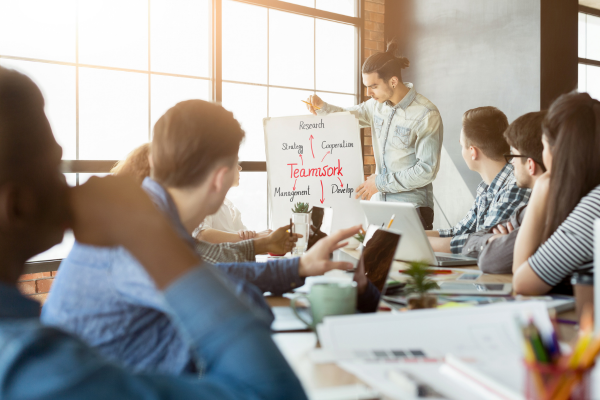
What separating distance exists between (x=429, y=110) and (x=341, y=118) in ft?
2.26

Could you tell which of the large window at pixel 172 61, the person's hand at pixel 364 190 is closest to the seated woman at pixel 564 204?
the person's hand at pixel 364 190

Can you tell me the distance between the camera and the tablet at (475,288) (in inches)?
49.9

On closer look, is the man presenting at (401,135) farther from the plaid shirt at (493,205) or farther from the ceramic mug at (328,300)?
the ceramic mug at (328,300)

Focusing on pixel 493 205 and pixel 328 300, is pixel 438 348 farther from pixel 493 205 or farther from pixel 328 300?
pixel 493 205

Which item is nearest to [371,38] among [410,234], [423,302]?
[410,234]

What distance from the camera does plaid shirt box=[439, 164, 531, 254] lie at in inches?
83.9

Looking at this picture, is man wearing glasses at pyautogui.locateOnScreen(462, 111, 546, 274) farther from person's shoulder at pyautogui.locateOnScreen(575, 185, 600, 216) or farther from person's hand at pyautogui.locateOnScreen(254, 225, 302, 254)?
person's hand at pyautogui.locateOnScreen(254, 225, 302, 254)

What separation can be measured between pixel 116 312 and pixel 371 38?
429cm

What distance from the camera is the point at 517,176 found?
78.4 inches

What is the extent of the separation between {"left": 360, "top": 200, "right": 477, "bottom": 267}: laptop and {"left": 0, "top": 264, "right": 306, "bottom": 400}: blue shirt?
52.2 inches

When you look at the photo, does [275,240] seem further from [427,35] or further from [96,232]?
[427,35]

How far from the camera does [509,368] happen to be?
696 millimetres

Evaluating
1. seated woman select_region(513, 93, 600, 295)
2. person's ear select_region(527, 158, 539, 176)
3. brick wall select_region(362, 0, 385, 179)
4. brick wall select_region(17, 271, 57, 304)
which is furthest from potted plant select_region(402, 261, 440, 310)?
brick wall select_region(362, 0, 385, 179)

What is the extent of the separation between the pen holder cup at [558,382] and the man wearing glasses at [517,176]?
1.21 m
